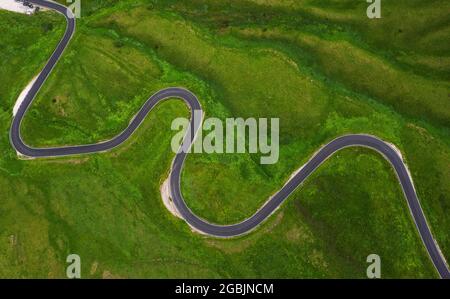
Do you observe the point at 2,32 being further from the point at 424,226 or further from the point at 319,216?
the point at 424,226

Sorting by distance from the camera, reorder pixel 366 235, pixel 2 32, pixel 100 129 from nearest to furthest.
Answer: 1. pixel 366 235
2. pixel 100 129
3. pixel 2 32

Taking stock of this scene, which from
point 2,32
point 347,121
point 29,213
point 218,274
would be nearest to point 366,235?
point 347,121

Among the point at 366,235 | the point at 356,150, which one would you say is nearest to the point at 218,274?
the point at 366,235

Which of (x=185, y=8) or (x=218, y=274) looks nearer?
(x=218, y=274)

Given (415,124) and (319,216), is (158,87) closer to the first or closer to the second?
(319,216)

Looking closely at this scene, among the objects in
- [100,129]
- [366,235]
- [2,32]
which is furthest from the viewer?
[2,32]

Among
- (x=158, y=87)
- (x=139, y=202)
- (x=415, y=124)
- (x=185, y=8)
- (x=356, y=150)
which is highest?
(x=185, y=8)

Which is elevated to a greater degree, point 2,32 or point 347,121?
point 2,32
